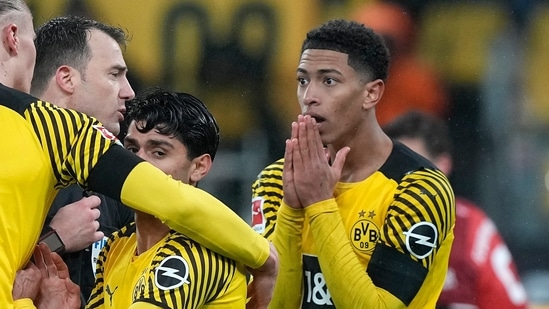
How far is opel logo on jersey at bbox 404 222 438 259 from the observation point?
2.87 metres

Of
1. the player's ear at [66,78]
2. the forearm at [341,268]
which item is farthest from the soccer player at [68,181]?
the player's ear at [66,78]

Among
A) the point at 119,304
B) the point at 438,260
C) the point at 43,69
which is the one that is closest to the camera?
the point at 119,304

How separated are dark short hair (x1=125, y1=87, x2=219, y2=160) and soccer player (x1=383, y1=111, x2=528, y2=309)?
222cm

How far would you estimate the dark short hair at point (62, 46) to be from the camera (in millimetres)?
3451

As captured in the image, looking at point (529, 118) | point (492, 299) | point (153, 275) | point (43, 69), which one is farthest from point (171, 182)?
point (529, 118)

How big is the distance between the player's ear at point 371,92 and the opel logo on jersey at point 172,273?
2.97ft

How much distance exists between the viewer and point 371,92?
122 inches

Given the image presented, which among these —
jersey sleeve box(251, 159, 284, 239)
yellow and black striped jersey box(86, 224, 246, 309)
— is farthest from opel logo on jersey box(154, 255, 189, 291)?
jersey sleeve box(251, 159, 284, 239)

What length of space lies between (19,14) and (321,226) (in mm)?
943

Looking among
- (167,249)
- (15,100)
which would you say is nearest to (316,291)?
(167,249)

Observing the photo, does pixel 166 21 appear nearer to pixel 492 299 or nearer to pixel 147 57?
pixel 147 57

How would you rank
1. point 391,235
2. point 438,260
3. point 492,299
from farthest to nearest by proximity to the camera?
point 492,299 < point 438,260 < point 391,235

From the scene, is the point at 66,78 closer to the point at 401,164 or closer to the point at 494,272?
the point at 401,164

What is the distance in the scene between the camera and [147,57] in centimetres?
538
